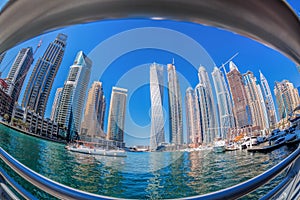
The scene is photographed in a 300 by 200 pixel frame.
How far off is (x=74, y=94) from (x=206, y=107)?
2.37 m

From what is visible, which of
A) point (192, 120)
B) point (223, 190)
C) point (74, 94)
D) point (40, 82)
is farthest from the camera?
point (192, 120)

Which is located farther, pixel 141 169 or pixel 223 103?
pixel 141 169

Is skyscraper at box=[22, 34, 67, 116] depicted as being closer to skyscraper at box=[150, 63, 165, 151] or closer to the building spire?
skyscraper at box=[150, 63, 165, 151]

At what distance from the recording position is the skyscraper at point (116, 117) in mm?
3697

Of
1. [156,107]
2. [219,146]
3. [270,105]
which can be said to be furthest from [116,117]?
[270,105]

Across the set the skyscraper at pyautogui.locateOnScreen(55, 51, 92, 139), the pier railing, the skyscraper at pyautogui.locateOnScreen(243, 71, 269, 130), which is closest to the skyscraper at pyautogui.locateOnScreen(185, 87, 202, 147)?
the skyscraper at pyautogui.locateOnScreen(243, 71, 269, 130)

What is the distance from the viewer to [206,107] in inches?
128

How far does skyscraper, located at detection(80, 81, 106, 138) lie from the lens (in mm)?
3500

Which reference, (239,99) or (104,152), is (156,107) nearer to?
(104,152)

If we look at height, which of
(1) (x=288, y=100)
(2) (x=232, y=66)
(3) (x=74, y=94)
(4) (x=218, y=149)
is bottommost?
(4) (x=218, y=149)

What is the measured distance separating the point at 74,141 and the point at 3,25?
3.70m

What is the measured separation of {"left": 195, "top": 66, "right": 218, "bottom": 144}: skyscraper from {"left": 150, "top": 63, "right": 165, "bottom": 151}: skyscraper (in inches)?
32.1

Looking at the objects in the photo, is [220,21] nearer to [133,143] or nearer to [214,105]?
[214,105]

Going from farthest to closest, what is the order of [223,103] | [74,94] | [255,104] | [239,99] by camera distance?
[74,94]
[223,103]
[239,99]
[255,104]
